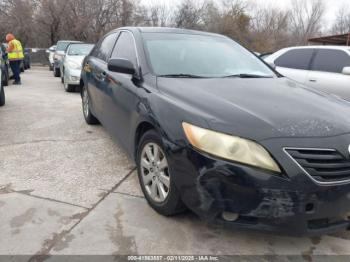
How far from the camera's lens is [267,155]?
2.31 metres

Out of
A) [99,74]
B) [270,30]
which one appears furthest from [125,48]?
[270,30]

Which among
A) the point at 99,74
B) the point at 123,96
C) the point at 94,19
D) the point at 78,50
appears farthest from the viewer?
the point at 94,19

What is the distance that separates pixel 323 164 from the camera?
2326 millimetres

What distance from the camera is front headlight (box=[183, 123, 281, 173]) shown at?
230cm

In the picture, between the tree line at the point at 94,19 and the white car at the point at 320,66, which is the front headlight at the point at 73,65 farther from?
the tree line at the point at 94,19

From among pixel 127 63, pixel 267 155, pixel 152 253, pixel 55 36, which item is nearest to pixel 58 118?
pixel 127 63

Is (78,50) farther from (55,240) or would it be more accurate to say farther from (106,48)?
(55,240)

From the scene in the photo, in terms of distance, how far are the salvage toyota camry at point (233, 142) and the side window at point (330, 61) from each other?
351 cm

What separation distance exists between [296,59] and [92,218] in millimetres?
5724

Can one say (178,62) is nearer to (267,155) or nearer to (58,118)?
(267,155)

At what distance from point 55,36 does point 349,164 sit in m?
29.6

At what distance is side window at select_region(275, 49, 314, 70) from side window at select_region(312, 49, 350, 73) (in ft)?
0.56

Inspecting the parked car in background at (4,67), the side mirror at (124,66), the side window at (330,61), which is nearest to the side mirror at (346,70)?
the side window at (330,61)

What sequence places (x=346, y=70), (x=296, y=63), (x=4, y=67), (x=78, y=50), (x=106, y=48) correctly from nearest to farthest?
(x=106, y=48) → (x=346, y=70) → (x=296, y=63) → (x=4, y=67) → (x=78, y=50)
